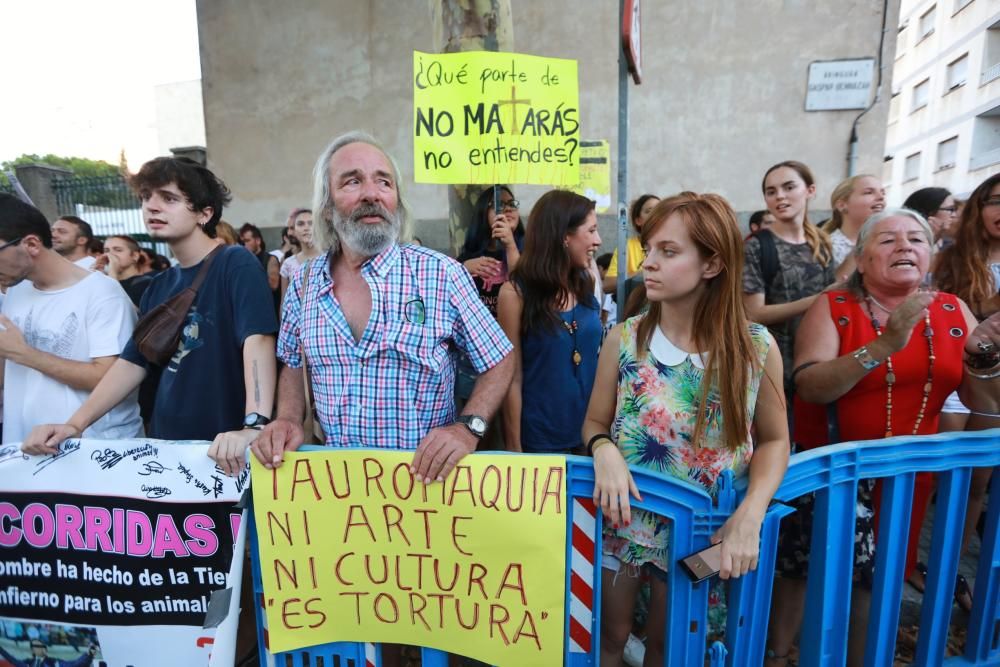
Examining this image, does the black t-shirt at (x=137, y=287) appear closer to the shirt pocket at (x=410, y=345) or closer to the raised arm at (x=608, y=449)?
the shirt pocket at (x=410, y=345)

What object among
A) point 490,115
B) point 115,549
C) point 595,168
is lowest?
point 115,549

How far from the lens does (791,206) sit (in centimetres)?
277

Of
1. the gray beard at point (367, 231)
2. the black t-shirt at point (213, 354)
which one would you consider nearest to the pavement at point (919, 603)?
the gray beard at point (367, 231)

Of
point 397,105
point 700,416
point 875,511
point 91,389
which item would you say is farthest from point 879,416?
point 397,105

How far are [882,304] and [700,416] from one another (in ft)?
3.51

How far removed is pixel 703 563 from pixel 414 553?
0.80m

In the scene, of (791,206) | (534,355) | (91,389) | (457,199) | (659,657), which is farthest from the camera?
(457,199)

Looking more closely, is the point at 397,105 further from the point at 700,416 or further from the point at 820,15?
the point at 700,416

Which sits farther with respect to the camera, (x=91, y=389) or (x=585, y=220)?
(x=585, y=220)

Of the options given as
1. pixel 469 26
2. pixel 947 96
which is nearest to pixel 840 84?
pixel 469 26

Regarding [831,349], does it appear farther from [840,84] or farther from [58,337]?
[840,84]

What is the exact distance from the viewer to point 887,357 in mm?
1799

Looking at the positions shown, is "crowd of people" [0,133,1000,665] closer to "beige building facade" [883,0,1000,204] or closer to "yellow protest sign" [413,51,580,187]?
"yellow protest sign" [413,51,580,187]

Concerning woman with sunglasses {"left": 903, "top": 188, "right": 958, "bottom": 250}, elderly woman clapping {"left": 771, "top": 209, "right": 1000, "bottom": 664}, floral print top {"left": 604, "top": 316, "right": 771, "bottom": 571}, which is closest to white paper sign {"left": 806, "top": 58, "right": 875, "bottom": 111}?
woman with sunglasses {"left": 903, "top": 188, "right": 958, "bottom": 250}
